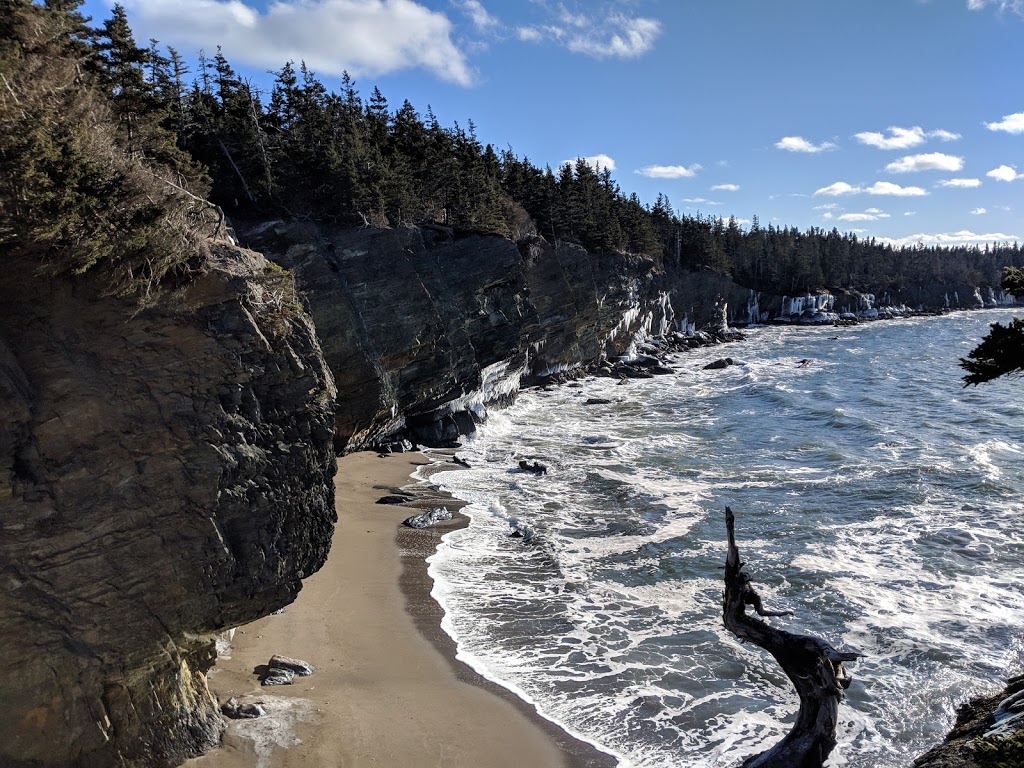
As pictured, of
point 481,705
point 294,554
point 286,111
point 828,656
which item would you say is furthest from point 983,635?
point 286,111

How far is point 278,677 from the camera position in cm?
1050

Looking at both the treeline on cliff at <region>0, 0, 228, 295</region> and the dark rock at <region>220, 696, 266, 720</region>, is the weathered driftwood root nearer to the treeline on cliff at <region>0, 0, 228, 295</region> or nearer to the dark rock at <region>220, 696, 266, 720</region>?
the dark rock at <region>220, 696, 266, 720</region>

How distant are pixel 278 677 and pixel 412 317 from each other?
1705cm

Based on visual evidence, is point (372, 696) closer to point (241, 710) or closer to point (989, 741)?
point (241, 710)

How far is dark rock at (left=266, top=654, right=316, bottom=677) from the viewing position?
35.4 ft

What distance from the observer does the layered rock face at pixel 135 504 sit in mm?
7605

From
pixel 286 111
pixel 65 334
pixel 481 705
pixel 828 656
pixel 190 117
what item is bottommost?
pixel 481 705

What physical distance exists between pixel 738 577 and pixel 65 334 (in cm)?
934

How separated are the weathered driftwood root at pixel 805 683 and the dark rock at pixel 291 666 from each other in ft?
23.5

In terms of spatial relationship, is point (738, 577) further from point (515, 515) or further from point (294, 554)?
point (515, 515)

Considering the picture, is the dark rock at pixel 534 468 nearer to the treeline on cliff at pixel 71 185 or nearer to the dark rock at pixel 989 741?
the treeline on cliff at pixel 71 185

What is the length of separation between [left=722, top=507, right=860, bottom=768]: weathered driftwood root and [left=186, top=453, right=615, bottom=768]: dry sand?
3.10 m

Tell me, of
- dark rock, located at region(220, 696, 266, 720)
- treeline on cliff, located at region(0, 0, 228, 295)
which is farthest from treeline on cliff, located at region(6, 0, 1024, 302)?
dark rock, located at region(220, 696, 266, 720)

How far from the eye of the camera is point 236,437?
917 centimetres
